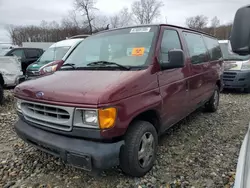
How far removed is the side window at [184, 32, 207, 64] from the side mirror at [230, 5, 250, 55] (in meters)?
2.17

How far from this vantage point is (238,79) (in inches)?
287

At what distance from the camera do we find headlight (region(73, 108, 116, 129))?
2145 mm

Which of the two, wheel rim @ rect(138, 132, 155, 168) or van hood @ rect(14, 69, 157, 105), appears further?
wheel rim @ rect(138, 132, 155, 168)

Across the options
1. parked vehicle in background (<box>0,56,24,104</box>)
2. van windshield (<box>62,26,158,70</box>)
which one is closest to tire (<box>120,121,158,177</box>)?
van windshield (<box>62,26,158,70</box>)

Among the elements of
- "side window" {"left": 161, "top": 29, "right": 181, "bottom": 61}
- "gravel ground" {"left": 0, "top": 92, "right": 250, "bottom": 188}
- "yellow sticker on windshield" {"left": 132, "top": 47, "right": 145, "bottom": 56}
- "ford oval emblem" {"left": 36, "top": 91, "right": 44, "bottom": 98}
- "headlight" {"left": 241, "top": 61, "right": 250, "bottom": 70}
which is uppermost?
"side window" {"left": 161, "top": 29, "right": 181, "bottom": 61}

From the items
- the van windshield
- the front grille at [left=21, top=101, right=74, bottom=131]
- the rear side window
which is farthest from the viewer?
the rear side window

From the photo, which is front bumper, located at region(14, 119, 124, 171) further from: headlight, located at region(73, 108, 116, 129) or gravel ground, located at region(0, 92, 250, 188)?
gravel ground, located at region(0, 92, 250, 188)

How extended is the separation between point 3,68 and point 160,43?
618 centimetres

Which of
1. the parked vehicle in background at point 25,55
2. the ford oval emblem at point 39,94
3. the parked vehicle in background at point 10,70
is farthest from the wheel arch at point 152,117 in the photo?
the parked vehicle in background at point 25,55

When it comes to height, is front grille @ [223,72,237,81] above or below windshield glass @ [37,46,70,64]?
below

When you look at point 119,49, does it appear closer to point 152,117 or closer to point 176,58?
point 176,58

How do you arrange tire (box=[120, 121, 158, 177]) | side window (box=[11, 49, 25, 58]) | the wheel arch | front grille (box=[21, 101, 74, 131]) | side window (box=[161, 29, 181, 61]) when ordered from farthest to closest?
side window (box=[11, 49, 25, 58]) → side window (box=[161, 29, 181, 61]) → the wheel arch → tire (box=[120, 121, 158, 177]) → front grille (box=[21, 101, 74, 131])

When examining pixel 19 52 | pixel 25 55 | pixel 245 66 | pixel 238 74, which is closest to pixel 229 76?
pixel 238 74

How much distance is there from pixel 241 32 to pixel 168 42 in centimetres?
167
